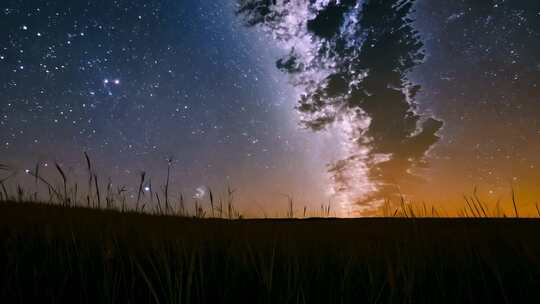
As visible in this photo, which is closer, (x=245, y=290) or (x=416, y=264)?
(x=245, y=290)

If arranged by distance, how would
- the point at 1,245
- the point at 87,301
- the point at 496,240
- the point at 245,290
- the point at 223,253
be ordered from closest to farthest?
the point at 87,301, the point at 245,290, the point at 223,253, the point at 1,245, the point at 496,240

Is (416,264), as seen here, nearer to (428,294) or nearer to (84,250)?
(428,294)

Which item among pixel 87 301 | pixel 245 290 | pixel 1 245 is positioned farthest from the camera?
pixel 1 245

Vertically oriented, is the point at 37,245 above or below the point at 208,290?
above

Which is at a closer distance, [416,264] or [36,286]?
[36,286]

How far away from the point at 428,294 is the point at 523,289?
355 mm

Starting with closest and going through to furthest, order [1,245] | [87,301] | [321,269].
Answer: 1. [87,301]
2. [321,269]
3. [1,245]

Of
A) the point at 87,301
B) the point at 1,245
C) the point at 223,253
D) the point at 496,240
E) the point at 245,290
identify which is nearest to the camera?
the point at 87,301

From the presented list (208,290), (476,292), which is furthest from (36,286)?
(476,292)

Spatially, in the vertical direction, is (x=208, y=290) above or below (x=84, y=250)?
below

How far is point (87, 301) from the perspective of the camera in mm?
1273

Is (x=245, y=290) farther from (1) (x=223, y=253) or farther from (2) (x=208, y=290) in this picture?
(1) (x=223, y=253)

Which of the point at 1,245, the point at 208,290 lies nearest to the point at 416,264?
the point at 208,290

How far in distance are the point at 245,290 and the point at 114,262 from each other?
26.2 inches
